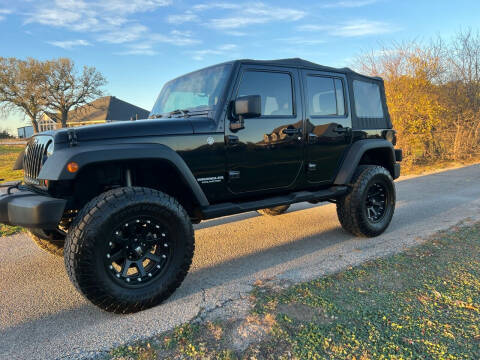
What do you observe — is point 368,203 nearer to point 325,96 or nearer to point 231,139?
point 325,96

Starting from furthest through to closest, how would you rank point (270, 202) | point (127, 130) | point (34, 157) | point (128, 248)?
point (270, 202), point (34, 157), point (127, 130), point (128, 248)

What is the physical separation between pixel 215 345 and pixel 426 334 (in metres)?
1.35

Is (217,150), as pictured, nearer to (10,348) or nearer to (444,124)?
(10,348)

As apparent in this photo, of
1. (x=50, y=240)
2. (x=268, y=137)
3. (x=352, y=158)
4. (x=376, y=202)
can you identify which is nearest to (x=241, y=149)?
(x=268, y=137)

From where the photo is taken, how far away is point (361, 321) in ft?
7.87

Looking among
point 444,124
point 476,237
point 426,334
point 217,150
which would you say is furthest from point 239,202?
point 444,124

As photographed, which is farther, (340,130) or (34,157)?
(340,130)

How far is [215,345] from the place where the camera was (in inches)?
86.8

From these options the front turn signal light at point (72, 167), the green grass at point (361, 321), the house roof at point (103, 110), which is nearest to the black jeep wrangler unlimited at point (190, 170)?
the front turn signal light at point (72, 167)

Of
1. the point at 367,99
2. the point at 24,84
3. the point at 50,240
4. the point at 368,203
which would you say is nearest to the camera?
the point at 50,240

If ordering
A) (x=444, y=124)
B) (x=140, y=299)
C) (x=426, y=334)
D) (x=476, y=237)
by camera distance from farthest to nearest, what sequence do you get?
(x=444, y=124) < (x=476, y=237) < (x=140, y=299) < (x=426, y=334)

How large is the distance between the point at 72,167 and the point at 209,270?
167 centimetres

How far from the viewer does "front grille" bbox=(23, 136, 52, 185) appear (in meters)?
2.92

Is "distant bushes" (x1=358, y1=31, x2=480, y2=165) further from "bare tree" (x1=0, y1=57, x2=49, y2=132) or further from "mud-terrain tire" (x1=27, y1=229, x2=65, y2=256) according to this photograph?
"bare tree" (x1=0, y1=57, x2=49, y2=132)
